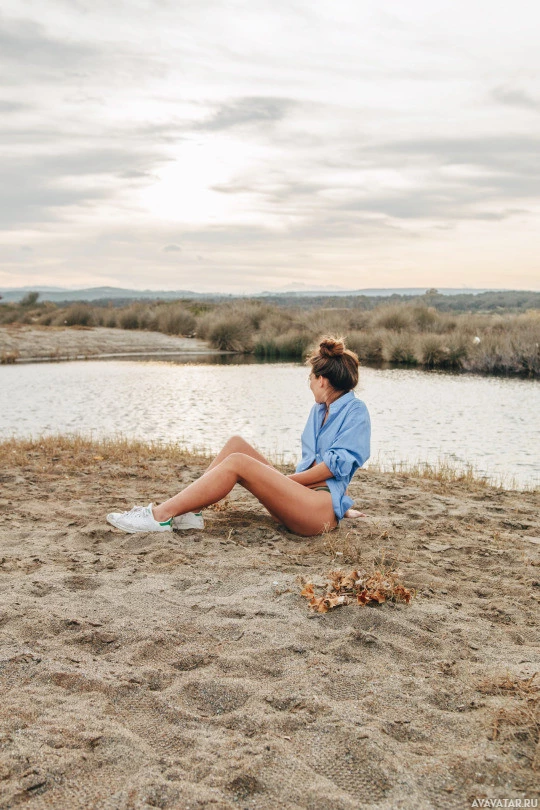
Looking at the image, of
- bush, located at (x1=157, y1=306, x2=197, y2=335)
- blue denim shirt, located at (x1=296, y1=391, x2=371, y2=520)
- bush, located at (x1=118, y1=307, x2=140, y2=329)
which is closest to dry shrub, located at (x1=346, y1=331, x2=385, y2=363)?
bush, located at (x1=157, y1=306, x2=197, y2=335)

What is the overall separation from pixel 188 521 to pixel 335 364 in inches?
58.3

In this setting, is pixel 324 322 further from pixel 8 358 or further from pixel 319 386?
pixel 319 386

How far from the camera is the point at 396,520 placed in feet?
19.0

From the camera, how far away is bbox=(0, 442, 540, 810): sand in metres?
2.33

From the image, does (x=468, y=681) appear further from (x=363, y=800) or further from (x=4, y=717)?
(x=4, y=717)

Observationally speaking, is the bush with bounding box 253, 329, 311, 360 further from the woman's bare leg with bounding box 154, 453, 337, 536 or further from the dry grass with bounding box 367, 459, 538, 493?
the woman's bare leg with bounding box 154, 453, 337, 536

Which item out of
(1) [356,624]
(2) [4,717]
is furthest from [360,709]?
(2) [4,717]

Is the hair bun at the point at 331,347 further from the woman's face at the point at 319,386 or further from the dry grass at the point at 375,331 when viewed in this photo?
the dry grass at the point at 375,331

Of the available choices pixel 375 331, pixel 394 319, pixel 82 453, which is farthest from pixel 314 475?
pixel 394 319

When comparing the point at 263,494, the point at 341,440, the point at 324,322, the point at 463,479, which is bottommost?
the point at 463,479

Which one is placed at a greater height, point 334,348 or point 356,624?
point 334,348

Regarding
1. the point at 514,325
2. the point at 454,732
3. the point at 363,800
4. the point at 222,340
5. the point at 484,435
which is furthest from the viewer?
the point at 222,340

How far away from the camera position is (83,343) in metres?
32.8

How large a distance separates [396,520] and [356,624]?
7.61ft
